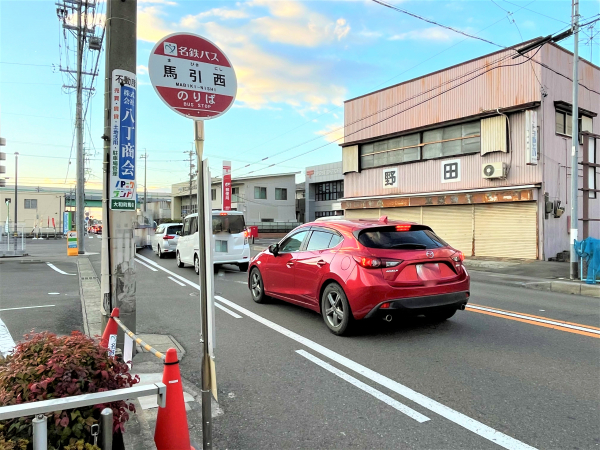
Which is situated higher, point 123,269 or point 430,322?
point 123,269

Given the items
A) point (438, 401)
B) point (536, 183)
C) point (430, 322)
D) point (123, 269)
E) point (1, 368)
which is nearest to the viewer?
point (1, 368)

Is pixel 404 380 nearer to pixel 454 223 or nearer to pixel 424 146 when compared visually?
pixel 454 223

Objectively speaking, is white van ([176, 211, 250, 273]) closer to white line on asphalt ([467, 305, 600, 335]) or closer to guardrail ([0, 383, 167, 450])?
white line on asphalt ([467, 305, 600, 335])

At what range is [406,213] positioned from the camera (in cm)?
2252

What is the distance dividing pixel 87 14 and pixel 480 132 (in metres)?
18.4

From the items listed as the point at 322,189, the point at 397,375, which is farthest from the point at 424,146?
the point at 322,189

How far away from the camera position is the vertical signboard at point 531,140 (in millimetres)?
16344

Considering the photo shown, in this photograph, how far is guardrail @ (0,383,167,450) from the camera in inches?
81.4

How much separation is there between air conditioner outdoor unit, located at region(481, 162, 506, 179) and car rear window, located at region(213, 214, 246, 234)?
1097 centimetres

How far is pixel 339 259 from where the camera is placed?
598 cm

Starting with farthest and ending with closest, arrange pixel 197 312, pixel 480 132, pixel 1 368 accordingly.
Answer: pixel 480 132
pixel 197 312
pixel 1 368

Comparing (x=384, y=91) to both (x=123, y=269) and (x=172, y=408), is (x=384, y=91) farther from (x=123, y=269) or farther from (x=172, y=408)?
(x=172, y=408)

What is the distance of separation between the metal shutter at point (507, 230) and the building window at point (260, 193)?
2954 centimetres

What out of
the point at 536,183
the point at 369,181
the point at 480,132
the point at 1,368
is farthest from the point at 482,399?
the point at 369,181
